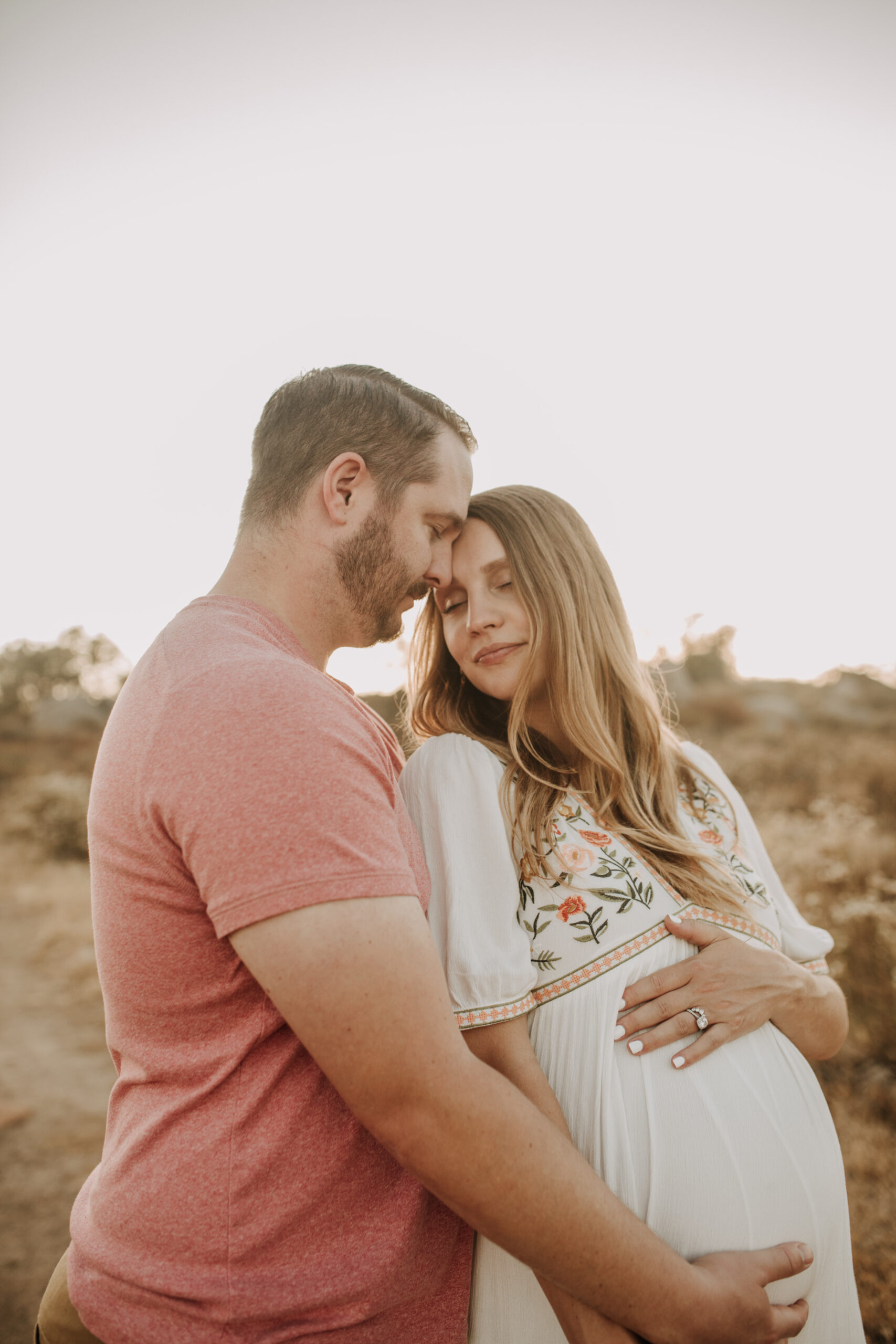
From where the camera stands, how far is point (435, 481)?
6.53ft

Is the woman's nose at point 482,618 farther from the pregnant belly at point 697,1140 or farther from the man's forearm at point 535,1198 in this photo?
the man's forearm at point 535,1198

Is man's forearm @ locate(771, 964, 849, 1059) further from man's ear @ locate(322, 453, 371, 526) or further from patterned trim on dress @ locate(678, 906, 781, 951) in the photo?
man's ear @ locate(322, 453, 371, 526)

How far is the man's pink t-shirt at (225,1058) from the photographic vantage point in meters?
1.12

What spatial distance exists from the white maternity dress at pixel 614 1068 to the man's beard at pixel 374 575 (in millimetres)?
369

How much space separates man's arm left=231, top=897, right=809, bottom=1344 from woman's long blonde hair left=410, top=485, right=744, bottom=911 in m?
0.82

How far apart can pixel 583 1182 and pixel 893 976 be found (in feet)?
12.4

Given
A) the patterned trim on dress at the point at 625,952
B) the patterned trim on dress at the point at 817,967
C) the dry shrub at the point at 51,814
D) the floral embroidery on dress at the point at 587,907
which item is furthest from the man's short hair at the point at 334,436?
the dry shrub at the point at 51,814

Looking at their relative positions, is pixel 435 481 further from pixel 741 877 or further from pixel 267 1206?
pixel 267 1206

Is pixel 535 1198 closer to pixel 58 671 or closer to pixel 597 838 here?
pixel 597 838

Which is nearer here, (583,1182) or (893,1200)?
(583,1182)

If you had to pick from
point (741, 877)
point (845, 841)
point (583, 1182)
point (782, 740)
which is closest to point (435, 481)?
point (741, 877)

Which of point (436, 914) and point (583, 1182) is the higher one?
point (436, 914)

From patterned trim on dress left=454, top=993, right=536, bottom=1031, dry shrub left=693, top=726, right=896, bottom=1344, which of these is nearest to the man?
patterned trim on dress left=454, top=993, right=536, bottom=1031

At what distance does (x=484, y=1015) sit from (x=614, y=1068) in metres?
0.36
